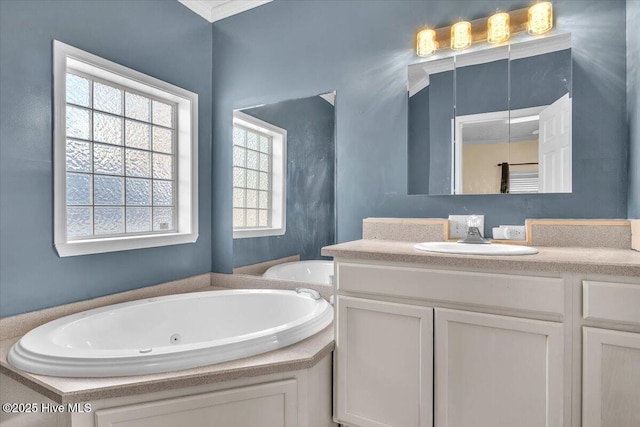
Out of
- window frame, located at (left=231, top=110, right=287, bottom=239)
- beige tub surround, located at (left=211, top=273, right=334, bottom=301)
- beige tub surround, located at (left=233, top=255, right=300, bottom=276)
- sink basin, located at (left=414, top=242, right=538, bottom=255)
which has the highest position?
window frame, located at (left=231, top=110, right=287, bottom=239)

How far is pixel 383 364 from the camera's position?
155 cm

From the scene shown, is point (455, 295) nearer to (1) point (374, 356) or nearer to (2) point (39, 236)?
(1) point (374, 356)

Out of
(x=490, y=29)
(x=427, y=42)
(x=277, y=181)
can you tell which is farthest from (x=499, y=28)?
(x=277, y=181)

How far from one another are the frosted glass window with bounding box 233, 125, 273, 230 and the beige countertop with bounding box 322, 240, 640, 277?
1034 millimetres

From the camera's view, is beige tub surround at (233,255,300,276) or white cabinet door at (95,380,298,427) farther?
beige tub surround at (233,255,300,276)

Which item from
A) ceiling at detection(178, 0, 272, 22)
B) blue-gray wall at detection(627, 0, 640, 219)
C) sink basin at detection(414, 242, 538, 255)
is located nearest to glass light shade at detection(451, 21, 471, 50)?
blue-gray wall at detection(627, 0, 640, 219)

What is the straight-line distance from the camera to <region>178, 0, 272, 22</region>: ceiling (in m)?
2.58

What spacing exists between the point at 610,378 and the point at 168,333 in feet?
6.99

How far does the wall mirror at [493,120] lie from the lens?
5.70 feet

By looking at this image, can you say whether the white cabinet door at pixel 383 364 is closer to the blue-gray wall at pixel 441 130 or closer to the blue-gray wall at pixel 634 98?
the blue-gray wall at pixel 441 130

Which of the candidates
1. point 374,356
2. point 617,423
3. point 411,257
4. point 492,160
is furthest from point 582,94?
point 374,356

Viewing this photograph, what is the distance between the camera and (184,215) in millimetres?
2625

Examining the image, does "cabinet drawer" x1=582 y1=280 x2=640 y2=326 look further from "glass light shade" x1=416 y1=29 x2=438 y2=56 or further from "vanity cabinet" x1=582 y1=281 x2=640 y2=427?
"glass light shade" x1=416 y1=29 x2=438 y2=56

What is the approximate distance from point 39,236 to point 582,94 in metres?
2.77
